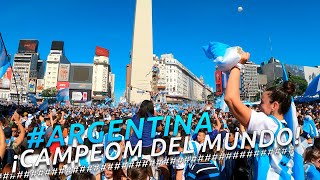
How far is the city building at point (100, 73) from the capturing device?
13312 cm

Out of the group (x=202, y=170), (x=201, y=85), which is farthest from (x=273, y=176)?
(x=201, y=85)

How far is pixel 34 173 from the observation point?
3.33m

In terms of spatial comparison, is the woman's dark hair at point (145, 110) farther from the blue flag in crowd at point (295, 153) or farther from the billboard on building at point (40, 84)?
the billboard on building at point (40, 84)

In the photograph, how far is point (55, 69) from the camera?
5094 inches

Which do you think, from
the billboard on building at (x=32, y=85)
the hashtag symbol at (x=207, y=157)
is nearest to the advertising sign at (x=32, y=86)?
the billboard on building at (x=32, y=85)

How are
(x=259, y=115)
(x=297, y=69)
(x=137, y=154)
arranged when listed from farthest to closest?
(x=297, y=69), (x=137, y=154), (x=259, y=115)

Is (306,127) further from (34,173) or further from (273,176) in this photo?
(34,173)

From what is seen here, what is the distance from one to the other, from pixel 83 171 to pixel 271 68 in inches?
5253

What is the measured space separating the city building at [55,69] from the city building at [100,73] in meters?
13.8

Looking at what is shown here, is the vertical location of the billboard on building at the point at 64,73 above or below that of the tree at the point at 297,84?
above

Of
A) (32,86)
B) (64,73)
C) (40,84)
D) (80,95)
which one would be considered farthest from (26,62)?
(80,95)

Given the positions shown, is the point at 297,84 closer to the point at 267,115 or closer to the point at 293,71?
the point at 267,115

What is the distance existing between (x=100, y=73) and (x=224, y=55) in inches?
5366

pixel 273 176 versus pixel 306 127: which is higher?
pixel 306 127
